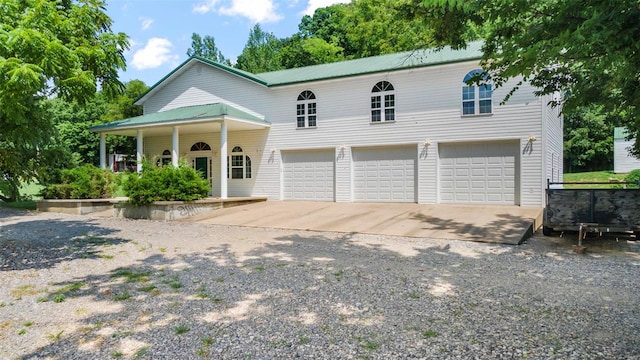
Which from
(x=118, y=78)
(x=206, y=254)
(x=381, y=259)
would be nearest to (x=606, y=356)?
(x=381, y=259)

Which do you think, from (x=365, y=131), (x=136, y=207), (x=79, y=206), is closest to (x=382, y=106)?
(x=365, y=131)

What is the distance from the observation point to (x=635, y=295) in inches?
191

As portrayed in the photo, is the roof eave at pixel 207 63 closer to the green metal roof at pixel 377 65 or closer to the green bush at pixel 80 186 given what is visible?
the green metal roof at pixel 377 65

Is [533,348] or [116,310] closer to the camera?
[533,348]

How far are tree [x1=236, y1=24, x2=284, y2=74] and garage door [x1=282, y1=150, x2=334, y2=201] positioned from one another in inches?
890

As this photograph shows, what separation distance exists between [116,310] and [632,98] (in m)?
6.15

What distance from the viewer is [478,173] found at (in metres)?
14.4

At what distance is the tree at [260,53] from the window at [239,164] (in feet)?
69.8

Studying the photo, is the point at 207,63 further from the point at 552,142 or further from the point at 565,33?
the point at 565,33

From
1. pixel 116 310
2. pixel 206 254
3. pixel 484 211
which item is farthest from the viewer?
pixel 484 211

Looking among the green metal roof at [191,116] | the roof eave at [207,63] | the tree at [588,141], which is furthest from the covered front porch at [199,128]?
the tree at [588,141]

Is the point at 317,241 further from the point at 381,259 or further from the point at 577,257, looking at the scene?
the point at 577,257

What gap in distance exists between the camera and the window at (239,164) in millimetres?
18656

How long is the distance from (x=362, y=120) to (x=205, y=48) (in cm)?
3699
